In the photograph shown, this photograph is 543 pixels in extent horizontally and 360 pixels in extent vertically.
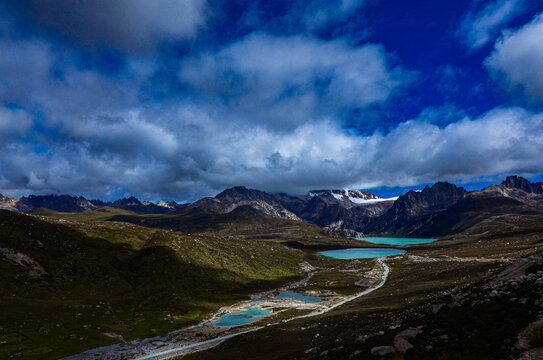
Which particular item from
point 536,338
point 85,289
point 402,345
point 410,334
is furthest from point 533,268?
point 85,289

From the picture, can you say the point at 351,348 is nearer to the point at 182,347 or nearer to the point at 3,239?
the point at 182,347

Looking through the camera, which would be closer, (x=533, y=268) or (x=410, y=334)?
(x=410, y=334)

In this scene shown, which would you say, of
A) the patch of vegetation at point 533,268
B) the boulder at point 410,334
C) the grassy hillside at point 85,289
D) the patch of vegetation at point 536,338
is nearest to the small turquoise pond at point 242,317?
the grassy hillside at point 85,289

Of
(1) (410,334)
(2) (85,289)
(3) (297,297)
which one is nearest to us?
(1) (410,334)

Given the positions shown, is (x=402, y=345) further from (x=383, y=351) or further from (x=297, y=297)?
(x=297, y=297)

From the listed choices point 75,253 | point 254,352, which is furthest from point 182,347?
point 75,253
